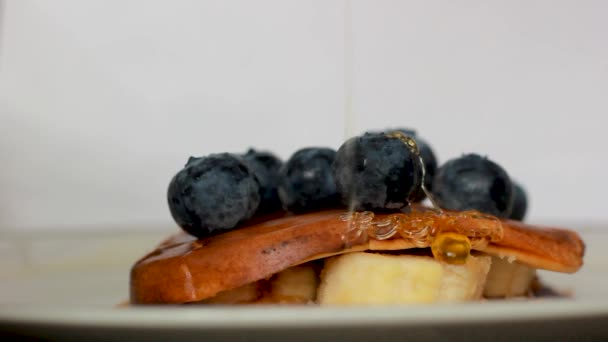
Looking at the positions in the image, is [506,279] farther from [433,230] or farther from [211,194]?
[211,194]

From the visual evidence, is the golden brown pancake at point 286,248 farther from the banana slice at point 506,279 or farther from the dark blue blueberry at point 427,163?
the dark blue blueberry at point 427,163

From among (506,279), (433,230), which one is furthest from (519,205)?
(433,230)

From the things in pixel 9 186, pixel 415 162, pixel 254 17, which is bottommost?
pixel 9 186

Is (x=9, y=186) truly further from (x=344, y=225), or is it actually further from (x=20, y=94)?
(x=344, y=225)

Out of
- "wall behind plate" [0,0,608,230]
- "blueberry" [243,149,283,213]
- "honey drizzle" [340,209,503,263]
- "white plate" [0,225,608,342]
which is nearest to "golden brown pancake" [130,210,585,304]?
"honey drizzle" [340,209,503,263]

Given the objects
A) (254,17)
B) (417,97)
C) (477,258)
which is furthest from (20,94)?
(477,258)

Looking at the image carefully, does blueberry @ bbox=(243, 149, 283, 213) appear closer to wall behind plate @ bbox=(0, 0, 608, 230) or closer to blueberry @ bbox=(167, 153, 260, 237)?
blueberry @ bbox=(167, 153, 260, 237)
